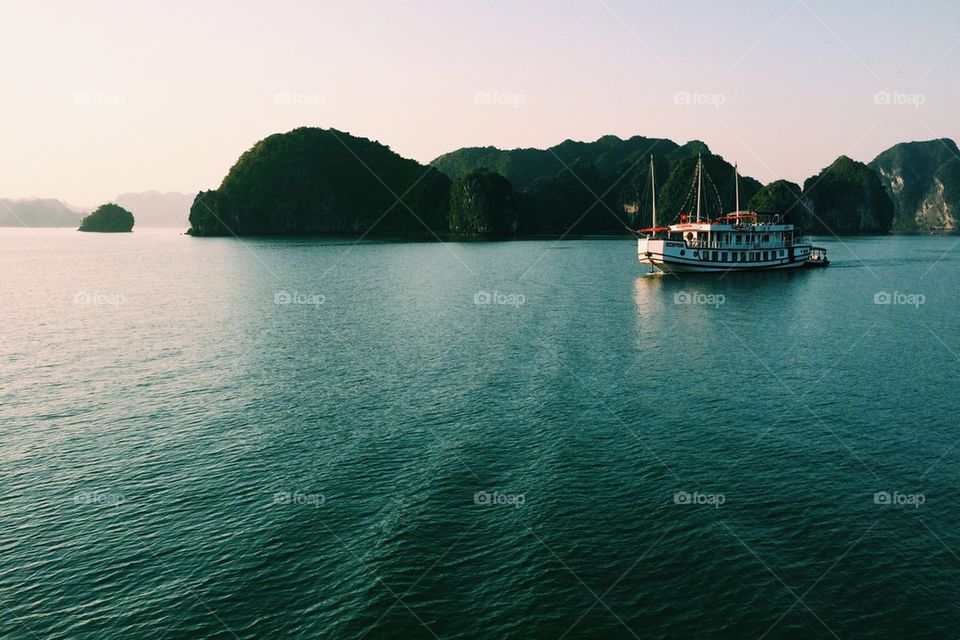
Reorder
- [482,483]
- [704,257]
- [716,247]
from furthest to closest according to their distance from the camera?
1. [716,247]
2. [704,257]
3. [482,483]

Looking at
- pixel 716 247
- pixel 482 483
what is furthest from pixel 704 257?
pixel 482 483

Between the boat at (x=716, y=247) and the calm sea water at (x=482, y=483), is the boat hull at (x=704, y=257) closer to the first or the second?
the boat at (x=716, y=247)

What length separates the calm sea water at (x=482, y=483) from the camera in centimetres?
1941

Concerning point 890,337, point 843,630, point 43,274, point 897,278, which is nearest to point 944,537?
point 843,630

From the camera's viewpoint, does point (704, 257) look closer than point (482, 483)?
No

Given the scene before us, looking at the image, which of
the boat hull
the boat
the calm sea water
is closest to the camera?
the calm sea water

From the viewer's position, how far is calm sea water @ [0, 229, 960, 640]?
19.4 metres

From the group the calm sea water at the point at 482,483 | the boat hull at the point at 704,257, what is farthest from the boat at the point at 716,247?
the calm sea water at the point at 482,483

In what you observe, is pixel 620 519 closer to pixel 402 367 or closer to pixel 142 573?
pixel 142 573

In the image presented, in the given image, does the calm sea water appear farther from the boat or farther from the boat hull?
the boat

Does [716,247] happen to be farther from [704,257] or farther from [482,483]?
[482,483]

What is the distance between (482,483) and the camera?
27969 mm

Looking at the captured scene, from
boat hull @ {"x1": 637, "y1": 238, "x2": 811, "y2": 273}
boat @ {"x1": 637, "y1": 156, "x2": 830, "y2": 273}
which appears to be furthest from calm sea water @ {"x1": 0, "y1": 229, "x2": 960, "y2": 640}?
boat @ {"x1": 637, "y1": 156, "x2": 830, "y2": 273}

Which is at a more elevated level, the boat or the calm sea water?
the boat
